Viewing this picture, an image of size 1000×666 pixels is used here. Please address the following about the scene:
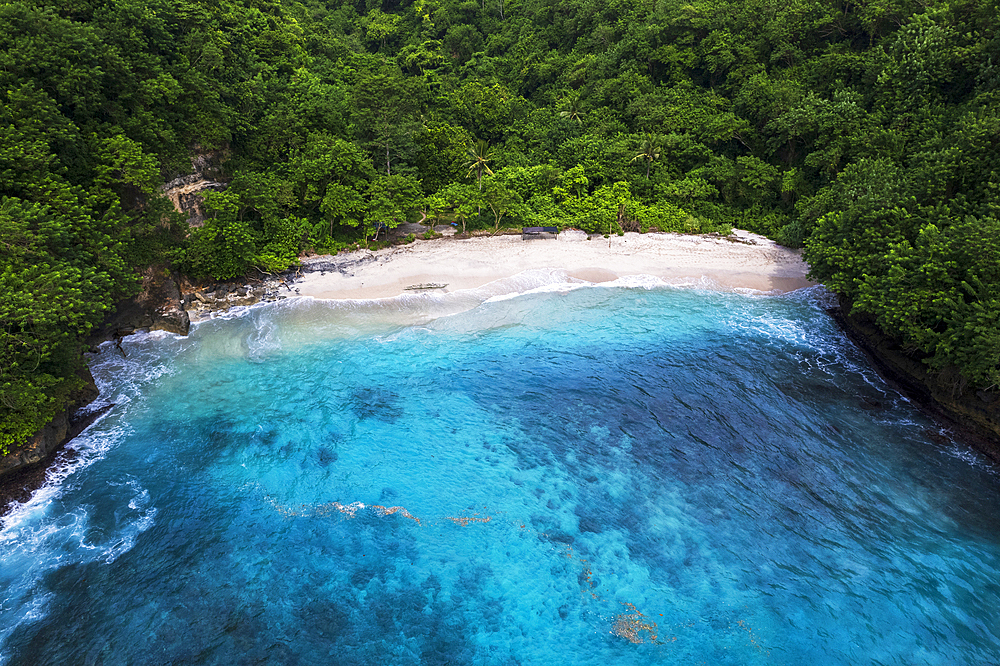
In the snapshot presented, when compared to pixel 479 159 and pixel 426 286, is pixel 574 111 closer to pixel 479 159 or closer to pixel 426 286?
pixel 479 159

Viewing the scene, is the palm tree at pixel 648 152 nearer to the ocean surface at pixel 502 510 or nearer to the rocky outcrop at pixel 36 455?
the ocean surface at pixel 502 510

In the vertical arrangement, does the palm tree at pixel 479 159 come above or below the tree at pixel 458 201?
above

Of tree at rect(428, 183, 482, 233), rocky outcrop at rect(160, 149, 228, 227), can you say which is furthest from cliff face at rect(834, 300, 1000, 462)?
rocky outcrop at rect(160, 149, 228, 227)

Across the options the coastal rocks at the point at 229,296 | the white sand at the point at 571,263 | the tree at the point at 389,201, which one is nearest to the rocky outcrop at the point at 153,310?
the coastal rocks at the point at 229,296

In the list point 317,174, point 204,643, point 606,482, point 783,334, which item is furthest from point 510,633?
point 317,174

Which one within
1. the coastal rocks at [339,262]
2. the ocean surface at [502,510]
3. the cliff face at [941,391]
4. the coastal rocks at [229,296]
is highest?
the coastal rocks at [339,262]

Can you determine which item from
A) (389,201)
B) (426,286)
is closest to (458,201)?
(389,201)
